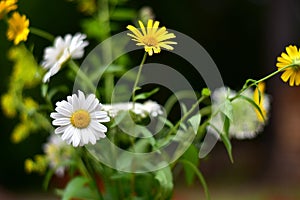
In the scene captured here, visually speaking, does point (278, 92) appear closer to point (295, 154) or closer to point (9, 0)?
point (295, 154)

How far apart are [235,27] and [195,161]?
8.44 ft

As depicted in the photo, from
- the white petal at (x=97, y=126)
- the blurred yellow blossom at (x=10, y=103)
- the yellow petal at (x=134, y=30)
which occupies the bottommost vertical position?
the white petal at (x=97, y=126)

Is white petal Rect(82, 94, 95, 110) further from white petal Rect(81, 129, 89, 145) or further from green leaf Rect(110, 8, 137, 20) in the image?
green leaf Rect(110, 8, 137, 20)

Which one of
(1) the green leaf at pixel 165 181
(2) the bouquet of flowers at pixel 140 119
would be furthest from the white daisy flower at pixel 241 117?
(1) the green leaf at pixel 165 181

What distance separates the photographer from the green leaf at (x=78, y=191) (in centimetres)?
57

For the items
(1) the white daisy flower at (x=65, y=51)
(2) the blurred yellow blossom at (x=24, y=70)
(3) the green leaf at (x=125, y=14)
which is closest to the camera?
(1) the white daisy flower at (x=65, y=51)

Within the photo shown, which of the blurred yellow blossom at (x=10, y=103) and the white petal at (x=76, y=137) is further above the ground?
the blurred yellow blossom at (x=10, y=103)

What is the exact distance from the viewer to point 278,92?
290cm

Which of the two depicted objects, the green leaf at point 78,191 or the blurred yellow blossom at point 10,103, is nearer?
the green leaf at point 78,191

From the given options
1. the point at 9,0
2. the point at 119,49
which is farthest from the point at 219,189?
the point at 9,0

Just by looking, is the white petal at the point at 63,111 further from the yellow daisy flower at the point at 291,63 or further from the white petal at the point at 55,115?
the yellow daisy flower at the point at 291,63

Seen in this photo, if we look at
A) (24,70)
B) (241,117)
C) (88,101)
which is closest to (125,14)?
(24,70)

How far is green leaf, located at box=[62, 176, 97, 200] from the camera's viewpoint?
57 centimetres

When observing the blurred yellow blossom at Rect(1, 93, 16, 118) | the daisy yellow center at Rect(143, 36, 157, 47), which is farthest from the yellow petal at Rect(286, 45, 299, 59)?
the blurred yellow blossom at Rect(1, 93, 16, 118)
